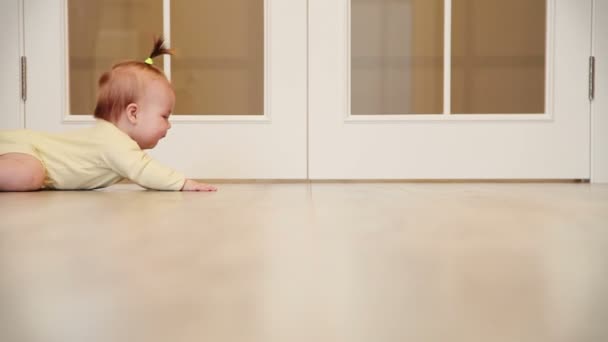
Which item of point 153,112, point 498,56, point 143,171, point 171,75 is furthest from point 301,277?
point 498,56

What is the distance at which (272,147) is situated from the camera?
1.75m

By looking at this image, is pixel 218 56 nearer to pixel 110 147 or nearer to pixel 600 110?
pixel 110 147

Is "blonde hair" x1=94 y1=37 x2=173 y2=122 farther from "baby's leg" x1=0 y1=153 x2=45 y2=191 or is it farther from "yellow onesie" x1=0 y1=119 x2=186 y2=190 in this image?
"baby's leg" x1=0 y1=153 x2=45 y2=191

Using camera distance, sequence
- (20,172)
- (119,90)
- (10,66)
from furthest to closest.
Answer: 1. (10,66)
2. (119,90)
3. (20,172)

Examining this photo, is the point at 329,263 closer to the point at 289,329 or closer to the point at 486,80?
the point at 289,329

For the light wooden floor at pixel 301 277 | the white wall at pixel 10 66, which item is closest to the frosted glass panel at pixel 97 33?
the white wall at pixel 10 66

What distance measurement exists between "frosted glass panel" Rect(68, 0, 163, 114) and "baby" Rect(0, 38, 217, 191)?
16.9 inches

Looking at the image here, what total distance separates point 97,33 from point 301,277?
5.20 feet

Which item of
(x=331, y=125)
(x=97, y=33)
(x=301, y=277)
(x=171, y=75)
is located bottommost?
(x=301, y=277)

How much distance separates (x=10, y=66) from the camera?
173cm

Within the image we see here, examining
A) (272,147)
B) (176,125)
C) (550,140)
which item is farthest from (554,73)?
(176,125)

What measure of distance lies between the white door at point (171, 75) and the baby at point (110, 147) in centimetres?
32

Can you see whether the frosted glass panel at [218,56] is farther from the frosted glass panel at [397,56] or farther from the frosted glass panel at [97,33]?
the frosted glass panel at [397,56]

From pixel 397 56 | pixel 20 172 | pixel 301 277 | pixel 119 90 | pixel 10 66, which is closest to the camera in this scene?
pixel 301 277
